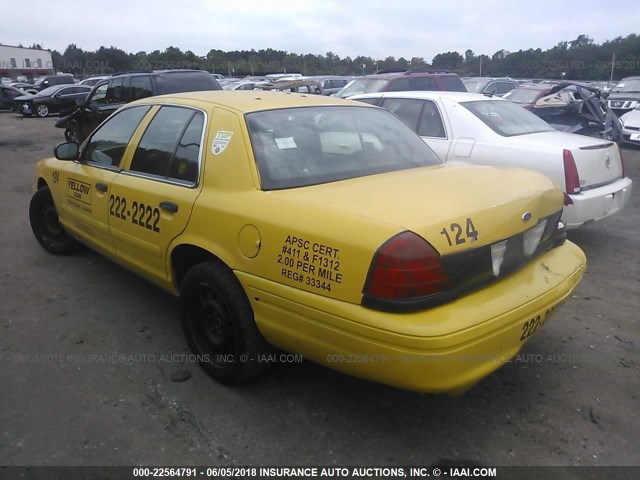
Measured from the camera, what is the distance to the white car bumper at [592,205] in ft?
15.1

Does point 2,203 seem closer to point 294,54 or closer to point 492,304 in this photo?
point 492,304

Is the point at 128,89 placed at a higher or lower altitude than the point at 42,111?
higher

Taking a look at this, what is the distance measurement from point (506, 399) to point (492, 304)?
812 mm

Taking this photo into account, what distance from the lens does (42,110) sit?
69.3 feet

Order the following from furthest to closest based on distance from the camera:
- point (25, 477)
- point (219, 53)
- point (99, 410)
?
point (219, 53) < point (99, 410) < point (25, 477)

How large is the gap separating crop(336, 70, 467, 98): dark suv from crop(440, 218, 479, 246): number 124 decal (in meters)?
7.87

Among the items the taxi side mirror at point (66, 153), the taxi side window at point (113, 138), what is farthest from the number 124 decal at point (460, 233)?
the taxi side mirror at point (66, 153)

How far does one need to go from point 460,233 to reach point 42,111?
2300 cm

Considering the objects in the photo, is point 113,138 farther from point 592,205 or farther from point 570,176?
point 592,205

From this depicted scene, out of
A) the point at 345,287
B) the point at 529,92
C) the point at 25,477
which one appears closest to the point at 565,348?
the point at 345,287

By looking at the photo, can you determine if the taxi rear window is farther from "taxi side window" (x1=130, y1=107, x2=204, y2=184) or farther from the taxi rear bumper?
the taxi rear bumper

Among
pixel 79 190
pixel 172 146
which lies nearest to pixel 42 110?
pixel 79 190

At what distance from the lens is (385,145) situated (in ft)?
10.8

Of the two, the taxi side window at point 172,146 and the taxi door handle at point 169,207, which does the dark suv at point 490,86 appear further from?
the taxi door handle at point 169,207
